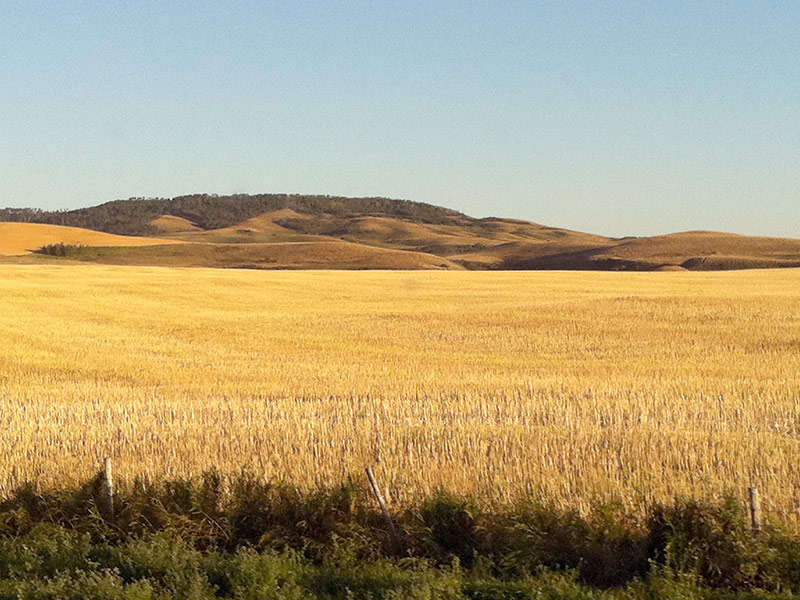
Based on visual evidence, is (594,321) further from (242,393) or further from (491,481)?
Result: (491,481)

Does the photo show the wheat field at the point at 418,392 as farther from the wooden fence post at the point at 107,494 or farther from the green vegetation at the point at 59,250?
the green vegetation at the point at 59,250

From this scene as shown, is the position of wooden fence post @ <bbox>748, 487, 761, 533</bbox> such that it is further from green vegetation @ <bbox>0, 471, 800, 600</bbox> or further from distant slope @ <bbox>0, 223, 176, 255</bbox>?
distant slope @ <bbox>0, 223, 176, 255</bbox>

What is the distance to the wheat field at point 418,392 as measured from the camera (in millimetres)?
10656

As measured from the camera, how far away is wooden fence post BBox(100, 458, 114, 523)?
9812 millimetres

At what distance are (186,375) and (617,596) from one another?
16.5m

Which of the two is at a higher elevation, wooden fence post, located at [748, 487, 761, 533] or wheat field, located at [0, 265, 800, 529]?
wooden fence post, located at [748, 487, 761, 533]

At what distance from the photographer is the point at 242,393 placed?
1923 cm

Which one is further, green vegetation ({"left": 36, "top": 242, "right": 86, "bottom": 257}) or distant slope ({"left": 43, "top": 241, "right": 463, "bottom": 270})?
distant slope ({"left": 43, "top": 241, "right": 463, "bottom": 270})

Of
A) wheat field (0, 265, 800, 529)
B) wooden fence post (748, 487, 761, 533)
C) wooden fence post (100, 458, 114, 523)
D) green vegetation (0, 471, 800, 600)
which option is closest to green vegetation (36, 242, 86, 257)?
wheat field (0, 265, 800, 529)

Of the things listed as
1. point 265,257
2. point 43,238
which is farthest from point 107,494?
point 43,238

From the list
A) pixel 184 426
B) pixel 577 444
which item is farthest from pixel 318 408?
pixel 577 444

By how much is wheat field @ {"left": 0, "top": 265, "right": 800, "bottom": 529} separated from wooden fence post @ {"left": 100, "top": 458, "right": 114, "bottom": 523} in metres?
0.81

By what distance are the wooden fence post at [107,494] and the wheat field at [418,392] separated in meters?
0.81

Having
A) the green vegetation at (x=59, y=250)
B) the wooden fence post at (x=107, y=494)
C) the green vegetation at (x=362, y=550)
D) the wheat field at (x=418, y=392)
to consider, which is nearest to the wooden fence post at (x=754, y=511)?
the green vegetation at (x=362, y=550)
